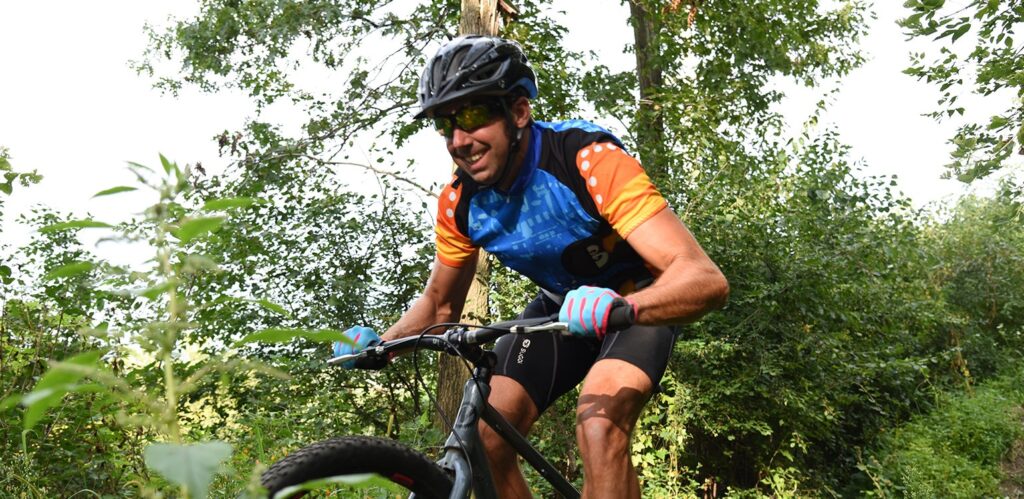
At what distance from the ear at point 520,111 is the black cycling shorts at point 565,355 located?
2.29 ft

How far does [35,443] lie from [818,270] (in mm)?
8797

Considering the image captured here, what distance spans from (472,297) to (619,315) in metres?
6.72

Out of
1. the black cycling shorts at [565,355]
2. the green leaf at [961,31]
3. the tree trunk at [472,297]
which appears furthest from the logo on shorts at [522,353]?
the tree trunk at [472,297]

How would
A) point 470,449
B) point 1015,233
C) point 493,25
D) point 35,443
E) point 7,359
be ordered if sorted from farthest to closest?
point 1015,233 < point 493,25 < point 7,359 < point 35,443 < point 470,449

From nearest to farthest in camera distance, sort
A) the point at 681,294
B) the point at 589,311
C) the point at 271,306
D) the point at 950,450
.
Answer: the point at 271,306
the point at 589,311
the point at 681,294
the point at 950,450

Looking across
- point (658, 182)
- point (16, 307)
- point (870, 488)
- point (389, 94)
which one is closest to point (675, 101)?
point (658, 182)

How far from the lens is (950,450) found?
13.8m

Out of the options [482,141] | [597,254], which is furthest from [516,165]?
[597,254]

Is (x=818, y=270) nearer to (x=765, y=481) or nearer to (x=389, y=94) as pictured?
(x=765, y=481)

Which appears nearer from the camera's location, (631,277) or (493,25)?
(631,277)

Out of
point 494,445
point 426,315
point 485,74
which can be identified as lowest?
point 494,445

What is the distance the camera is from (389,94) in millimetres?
12141

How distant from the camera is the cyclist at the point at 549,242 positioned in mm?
2955

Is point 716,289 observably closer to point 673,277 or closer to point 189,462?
point 673,277
